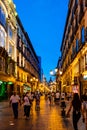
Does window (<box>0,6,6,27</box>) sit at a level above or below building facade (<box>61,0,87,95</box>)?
above

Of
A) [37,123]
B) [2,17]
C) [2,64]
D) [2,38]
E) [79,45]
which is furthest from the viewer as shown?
[2,64]

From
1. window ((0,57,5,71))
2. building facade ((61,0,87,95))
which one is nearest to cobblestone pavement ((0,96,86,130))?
building facade ((61,0,87,95))

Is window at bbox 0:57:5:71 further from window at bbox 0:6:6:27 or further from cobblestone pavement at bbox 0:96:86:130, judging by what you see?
cobblestone pavement at bbox 0:96:86:130

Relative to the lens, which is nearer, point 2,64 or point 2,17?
point 2,17

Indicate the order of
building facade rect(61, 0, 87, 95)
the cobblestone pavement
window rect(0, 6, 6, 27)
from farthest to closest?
window rect(0, 6, 6, 27) < building facade rect(61, 0, 87, 95) < the cobblestone pavement

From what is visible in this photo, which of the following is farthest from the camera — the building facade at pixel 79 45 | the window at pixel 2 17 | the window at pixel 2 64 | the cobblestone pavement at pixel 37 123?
the window at pixel 2 64

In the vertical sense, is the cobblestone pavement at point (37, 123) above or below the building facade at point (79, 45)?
below

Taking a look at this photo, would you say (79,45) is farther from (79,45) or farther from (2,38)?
(2,38)

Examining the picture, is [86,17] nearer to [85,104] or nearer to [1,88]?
[1,88]

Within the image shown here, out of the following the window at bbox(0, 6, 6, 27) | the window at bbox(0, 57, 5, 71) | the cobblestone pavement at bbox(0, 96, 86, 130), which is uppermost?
the window at bbox(0, 6, 6, 27)

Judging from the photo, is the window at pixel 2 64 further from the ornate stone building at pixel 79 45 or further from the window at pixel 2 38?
the ornate stone building at pixel 79 45

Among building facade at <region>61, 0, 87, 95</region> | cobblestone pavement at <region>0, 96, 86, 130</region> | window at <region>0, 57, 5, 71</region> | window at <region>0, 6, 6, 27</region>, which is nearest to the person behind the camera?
cobblestone pavement at <region>0, 96, 86, 130</region>

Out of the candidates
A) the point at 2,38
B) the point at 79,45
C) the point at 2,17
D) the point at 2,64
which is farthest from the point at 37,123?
the point at 2,17

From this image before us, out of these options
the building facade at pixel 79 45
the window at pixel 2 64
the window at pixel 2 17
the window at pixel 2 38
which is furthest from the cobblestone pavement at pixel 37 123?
the window at pixel 2 17
